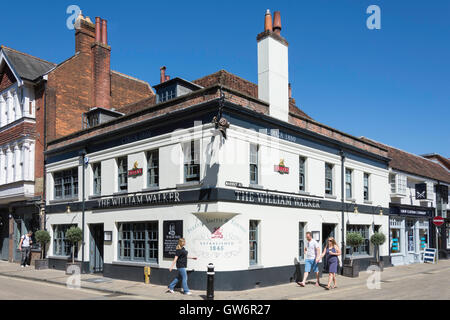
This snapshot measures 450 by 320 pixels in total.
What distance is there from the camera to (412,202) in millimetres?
28562

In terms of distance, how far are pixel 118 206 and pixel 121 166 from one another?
5.85ft

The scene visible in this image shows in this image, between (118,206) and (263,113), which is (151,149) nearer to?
(118,206)

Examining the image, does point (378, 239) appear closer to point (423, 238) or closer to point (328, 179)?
point (328, 179)

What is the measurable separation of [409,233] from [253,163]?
16.8 meters

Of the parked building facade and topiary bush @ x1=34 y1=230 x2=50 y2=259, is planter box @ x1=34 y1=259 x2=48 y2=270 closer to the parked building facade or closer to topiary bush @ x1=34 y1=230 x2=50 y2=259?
topiary bush @ x1=34 y1=230 x2=50 y2=259

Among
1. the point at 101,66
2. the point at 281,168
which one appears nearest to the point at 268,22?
the point at 281,168

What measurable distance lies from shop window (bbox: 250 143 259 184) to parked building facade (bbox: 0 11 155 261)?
9.04m

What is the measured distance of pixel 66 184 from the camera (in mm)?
22281

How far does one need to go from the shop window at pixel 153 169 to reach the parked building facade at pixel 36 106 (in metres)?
6.67

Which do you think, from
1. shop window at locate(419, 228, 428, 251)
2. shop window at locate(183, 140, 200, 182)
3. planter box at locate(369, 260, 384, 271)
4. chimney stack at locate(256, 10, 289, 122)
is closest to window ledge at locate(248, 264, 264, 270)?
shop window at locate(183, 140, 200, 182)

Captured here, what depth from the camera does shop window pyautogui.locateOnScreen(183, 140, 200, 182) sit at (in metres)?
15.6

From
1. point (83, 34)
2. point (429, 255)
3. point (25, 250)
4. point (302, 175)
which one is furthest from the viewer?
point (429, 255)

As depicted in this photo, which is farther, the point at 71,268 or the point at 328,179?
the point at 328,179

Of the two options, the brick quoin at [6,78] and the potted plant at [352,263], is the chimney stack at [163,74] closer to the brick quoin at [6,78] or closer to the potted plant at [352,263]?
the brick quoin at [6,78]
